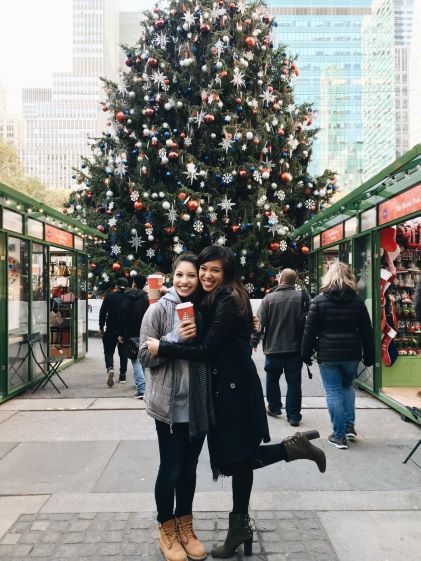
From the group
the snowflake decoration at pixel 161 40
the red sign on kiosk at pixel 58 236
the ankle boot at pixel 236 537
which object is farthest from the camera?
the snowflake decoration at pixel 161 40

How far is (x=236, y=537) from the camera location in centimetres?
300

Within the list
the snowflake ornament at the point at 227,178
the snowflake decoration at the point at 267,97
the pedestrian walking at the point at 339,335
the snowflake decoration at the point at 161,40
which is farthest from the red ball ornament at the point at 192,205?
the pedestrian walking at the point at 339,335

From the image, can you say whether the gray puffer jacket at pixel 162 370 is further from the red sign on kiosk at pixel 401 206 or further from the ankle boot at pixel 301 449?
the red sign on kiosk at pixel 401 206

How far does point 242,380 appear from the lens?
9.70ft

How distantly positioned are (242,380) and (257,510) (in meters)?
1.33

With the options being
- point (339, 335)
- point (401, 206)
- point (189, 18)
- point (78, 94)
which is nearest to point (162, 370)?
point (339, 335)

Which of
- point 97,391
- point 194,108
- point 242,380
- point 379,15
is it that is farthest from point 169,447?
point 379,15

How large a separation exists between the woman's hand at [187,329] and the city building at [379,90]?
432 ft

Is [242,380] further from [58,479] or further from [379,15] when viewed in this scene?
[379,15]

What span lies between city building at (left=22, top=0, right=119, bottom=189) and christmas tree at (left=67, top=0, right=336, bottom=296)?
389 feet

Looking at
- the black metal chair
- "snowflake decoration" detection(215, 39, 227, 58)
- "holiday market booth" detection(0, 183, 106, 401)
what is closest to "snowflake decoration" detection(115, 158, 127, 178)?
"holiday market booth" detection(0, 183, 106, 401)

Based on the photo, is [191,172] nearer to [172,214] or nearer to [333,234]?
[172,214]

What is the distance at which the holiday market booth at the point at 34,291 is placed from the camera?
7.49 metres

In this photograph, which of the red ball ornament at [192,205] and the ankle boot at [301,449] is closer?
the ankle boot at [301,449]
